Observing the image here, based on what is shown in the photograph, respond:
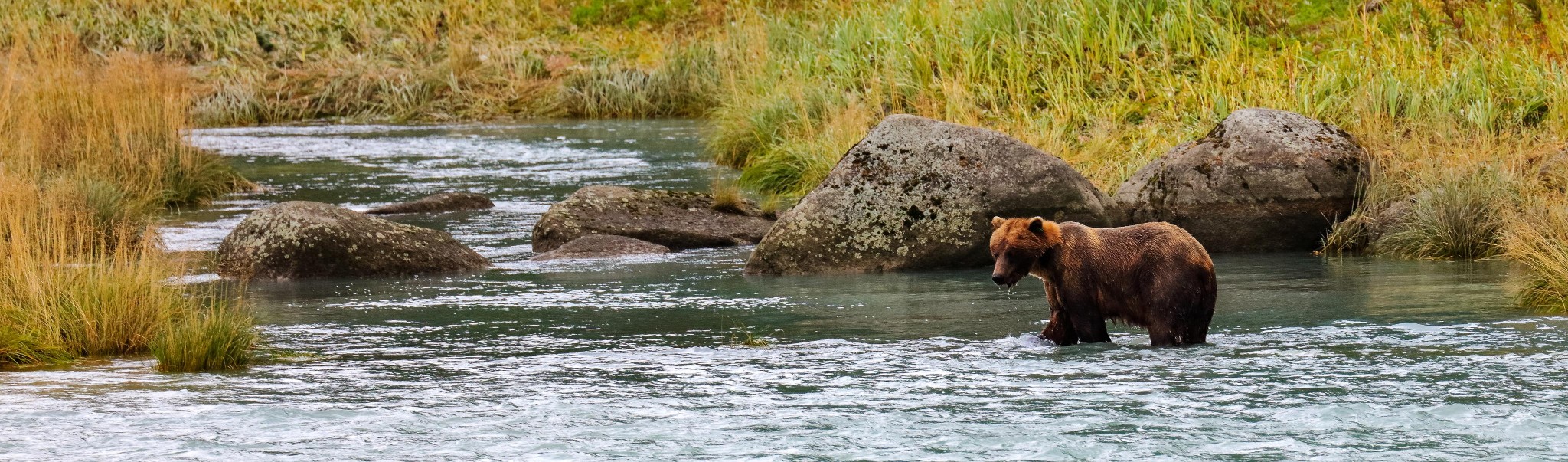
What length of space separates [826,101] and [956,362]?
1220cm

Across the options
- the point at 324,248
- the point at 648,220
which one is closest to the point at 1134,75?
the point at 648,220

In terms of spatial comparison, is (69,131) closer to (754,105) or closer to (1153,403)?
(754,105)

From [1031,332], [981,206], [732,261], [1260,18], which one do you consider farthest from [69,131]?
[1260,18]

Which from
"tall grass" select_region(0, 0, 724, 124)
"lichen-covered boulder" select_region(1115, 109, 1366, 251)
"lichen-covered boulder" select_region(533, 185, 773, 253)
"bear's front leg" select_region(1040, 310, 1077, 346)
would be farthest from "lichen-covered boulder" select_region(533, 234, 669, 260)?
"tall grass" select_region(0, 0, 724, 124)

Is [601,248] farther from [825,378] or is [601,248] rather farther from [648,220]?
[825,378]

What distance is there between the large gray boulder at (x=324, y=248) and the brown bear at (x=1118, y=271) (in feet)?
21.2

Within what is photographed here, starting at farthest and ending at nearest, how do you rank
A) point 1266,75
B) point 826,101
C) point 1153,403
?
point 826,101 → point 1266,75 → point 1153,403

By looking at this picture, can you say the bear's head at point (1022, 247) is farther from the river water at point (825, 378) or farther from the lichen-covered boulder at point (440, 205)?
the lichen-covered boulder at point (440, 205)

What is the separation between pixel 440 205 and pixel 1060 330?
10.7m

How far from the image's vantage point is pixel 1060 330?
9.02 metres

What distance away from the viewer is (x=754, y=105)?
22484mm

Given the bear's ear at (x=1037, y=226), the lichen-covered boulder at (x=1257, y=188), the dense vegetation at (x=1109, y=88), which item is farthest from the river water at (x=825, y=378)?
the dense vegetation at (x=1109, y=88)

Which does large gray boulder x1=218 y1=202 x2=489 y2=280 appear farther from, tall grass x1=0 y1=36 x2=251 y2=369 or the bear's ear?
the bear's ear

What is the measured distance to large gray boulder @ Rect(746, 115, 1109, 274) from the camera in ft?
44.2
